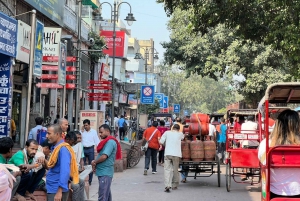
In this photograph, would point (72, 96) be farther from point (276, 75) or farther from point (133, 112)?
point (133, 112)

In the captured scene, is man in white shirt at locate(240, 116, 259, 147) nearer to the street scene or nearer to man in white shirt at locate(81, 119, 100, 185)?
the street scene

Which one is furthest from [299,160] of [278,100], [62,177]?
[62,177]

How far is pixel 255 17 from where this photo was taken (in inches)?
564

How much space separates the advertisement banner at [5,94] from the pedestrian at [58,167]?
341 inches

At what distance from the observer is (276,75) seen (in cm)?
3008

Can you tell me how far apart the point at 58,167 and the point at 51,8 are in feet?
56.7

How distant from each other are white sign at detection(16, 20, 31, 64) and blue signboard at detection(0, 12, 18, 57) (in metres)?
2.14

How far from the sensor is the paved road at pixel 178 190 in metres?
12.3

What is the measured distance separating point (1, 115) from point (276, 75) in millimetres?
18310

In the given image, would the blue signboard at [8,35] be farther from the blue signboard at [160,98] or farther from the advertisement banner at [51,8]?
the blue signboard at [160,98]

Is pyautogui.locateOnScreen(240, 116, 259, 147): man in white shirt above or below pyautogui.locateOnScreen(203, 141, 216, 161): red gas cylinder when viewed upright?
A: above

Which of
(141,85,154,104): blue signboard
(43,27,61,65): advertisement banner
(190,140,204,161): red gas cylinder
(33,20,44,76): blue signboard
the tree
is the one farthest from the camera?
(141,85,154,104): blue signboard

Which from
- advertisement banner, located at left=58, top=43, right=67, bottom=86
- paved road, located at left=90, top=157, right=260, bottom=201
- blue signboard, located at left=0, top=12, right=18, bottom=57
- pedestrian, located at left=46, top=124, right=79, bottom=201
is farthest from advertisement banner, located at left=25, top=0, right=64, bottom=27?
pedestrian, located at left=46, top=124, right=79, bottom=201

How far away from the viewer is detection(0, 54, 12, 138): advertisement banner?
1579cm
